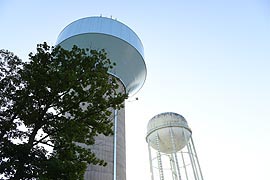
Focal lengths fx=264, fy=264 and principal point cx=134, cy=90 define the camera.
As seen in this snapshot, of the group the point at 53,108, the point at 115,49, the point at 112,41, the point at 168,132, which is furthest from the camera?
the point at 168,132

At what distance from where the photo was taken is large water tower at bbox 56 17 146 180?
47.7ft

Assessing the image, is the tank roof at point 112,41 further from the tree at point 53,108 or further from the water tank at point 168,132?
the tree at point 53,108

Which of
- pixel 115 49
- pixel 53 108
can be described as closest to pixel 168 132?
pixel 115 49

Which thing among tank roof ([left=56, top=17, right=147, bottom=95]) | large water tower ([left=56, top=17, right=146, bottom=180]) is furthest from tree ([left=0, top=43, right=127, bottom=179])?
tank roof ([left=56, top=17, right=147, bottom=95])

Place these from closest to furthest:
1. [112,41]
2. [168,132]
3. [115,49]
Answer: [112,41], [115,49], [168,132]

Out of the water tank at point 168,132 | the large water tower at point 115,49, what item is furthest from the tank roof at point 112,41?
the water tank at point 168,132

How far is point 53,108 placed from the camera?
839 centimetres

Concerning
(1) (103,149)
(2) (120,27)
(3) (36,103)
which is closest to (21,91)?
(3) (36,103)

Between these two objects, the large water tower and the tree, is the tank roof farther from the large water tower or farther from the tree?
the tree

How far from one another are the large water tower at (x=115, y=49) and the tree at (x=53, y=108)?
615 cm

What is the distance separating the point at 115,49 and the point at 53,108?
8570mm

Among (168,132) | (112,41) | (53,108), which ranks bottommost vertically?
(53,108)

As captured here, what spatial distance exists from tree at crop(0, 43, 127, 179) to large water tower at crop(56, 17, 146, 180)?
615 centimetres

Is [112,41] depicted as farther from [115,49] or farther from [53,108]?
[53,108]
